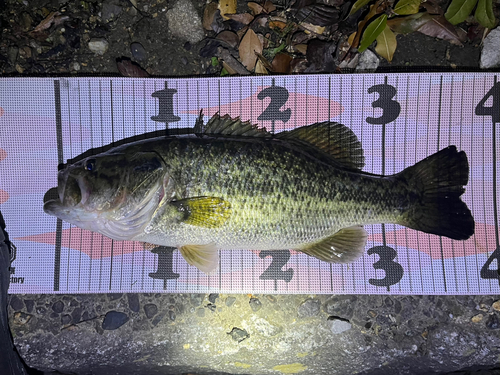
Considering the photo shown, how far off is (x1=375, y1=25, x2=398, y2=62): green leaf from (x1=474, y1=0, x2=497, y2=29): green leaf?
2.27 feet

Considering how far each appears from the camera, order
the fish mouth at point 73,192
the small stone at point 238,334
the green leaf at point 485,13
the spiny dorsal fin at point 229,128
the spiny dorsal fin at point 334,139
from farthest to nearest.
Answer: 1. the small stone at point 238,334
2. the green leaf at point 485,13
3. the spiny dorsal fin at point 334,139
4. the spiny dorsal fin at point 229,128
5. the fish mouth at point 73,192

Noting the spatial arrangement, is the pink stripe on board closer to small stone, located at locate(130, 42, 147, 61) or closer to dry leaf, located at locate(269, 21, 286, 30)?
dry leaf, located at locate(269, 21, 286, 30)

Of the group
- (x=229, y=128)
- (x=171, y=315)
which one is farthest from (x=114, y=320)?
(x=229, y=128)

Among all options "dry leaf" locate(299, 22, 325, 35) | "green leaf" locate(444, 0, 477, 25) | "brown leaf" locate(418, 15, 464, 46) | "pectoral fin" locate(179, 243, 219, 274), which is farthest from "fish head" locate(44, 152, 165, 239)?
"green leaf" locate(444, 0, 477, 25)

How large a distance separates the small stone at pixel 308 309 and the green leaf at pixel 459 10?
8.62 ft

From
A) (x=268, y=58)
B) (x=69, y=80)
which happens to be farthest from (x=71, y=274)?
(x=268, y=58)

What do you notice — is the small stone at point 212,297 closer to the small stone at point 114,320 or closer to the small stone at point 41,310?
the small stone at point 114,320

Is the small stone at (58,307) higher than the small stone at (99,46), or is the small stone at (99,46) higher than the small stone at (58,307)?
the small stone at (99,46)

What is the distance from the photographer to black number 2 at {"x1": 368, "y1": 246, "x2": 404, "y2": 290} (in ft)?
9.23

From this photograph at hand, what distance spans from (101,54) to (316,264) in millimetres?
2590

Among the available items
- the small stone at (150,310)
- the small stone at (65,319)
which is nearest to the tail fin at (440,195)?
the small stone at (150,310)

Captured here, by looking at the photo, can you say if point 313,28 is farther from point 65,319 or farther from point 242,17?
point 65,319

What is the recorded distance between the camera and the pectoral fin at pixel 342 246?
2.60m

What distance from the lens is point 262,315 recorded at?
9.33ft
